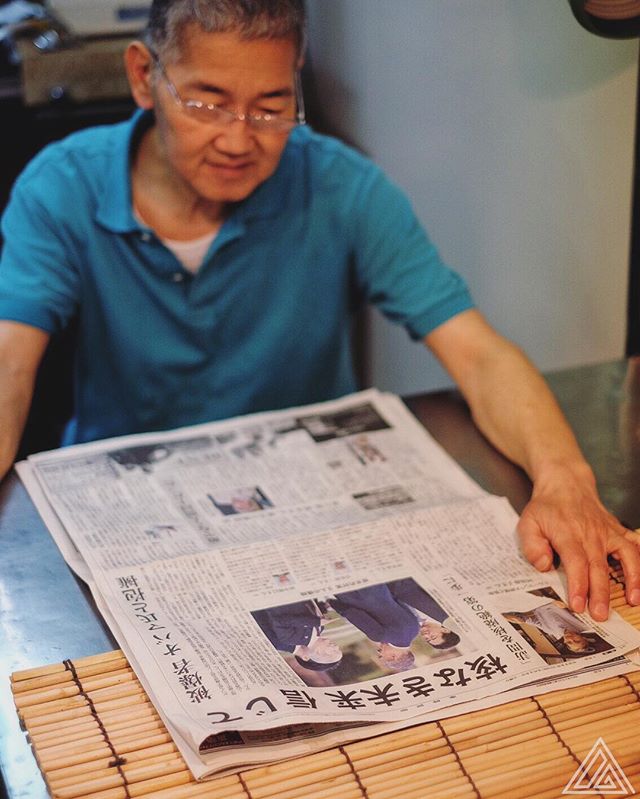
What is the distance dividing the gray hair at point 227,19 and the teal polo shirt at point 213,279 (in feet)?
0.84

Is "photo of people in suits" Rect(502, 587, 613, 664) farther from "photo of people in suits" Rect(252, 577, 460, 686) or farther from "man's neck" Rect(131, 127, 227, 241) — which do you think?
"man's neck" Rect(131, 127, 227, 241)

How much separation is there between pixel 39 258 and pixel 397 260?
581 mm

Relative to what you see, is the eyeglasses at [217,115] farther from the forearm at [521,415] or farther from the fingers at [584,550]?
the fingers at [584,550]

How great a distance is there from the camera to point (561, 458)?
146 cm

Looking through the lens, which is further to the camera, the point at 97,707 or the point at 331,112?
the point at 331,112

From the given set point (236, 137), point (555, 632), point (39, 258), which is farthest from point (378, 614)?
point (39, 258)

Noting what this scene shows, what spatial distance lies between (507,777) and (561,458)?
0.57m

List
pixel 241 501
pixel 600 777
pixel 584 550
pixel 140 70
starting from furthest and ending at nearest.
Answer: pixel 140 70 → pixel 241 501 → pixel 584 550 → pixel 600 777

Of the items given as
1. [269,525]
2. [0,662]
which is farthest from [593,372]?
[0,662]

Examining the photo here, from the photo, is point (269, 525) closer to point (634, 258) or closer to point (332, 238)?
point (332, 238)

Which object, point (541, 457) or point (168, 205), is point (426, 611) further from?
point (168, 205)

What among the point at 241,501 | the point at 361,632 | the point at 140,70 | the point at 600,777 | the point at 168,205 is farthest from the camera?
the point at 168,205

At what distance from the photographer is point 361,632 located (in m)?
1.15

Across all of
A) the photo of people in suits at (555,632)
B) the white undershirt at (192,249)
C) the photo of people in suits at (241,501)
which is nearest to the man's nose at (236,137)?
the white undershirt at (192,249)
